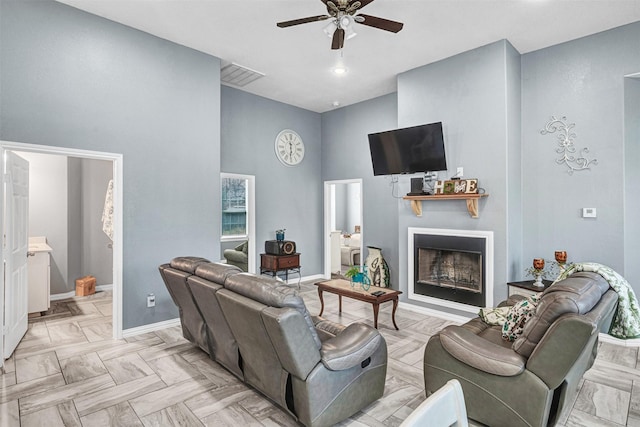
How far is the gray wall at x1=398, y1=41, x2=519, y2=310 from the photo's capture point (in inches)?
158

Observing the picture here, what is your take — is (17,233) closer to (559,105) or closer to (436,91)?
(436,91)

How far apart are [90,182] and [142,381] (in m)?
4.33

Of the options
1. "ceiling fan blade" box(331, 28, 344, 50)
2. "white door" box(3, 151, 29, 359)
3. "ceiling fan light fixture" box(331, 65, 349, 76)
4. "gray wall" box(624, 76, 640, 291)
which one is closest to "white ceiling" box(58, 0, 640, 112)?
"ceiling fan light fixture" box(331, 65, 349, 76)

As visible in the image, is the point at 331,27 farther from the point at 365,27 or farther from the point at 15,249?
the point at 15,249

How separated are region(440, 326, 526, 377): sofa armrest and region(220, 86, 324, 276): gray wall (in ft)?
14.2

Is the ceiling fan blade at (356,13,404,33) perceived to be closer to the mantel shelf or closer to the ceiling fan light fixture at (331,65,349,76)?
the ceiling fan light fixture at (331,65,349,76)

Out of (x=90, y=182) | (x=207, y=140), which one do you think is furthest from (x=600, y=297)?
(x=90, y=182)

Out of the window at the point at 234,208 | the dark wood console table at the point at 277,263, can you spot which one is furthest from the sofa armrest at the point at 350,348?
the window at the point at 234,208

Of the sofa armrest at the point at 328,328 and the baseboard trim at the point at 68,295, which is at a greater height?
the sofa armrest at the point at 328,328

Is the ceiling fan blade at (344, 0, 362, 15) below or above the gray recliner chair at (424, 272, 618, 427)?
above

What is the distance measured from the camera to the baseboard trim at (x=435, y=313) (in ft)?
14.4

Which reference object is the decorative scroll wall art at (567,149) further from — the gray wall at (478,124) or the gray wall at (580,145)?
the gray wall at (478,124)

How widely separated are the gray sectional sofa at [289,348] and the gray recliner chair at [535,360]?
55 cm

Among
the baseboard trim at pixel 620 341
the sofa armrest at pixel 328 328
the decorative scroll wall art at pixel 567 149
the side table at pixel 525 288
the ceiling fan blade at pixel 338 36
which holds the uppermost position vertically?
the ceiling fan blade at pixel 338 36
